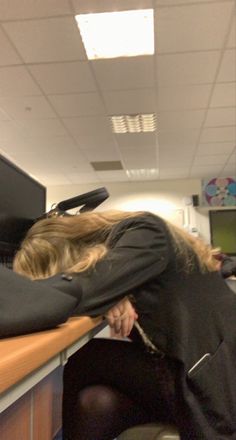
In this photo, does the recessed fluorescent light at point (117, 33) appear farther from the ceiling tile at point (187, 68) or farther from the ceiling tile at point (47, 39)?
the ceiling tile at point (187, 68)

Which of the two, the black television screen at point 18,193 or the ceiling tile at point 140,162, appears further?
the ceiling tile at point 140,162

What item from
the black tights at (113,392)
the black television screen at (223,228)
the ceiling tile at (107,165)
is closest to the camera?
the black tights at (113,392)

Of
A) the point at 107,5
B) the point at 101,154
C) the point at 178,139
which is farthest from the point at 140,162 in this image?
the point at 107,5

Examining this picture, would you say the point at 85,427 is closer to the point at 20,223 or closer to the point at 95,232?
the point at 95,232

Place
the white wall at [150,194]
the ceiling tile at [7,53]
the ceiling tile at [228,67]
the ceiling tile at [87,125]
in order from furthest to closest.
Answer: the white wall at [150,194], the ceiling tile at [87,125], the ceiling tile at [228,67], the ceiling tile at [7,53]

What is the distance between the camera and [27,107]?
154 inches

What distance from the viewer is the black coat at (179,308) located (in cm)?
75

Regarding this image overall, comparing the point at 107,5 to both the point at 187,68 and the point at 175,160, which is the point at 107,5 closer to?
the point at 187,68

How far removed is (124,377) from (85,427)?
5.7 inches

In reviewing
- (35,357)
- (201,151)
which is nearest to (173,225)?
(35,357)

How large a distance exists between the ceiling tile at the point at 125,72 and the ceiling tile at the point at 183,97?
25cm

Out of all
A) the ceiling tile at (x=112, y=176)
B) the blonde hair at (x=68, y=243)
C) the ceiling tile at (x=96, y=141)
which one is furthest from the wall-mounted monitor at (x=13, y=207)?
the ceiling tile at (x=112, y=176)

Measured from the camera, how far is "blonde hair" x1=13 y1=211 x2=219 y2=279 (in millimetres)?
916

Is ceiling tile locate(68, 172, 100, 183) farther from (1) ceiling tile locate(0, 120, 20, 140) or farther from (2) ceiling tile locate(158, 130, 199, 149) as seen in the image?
(1) ceiling tile locate(0, 120, 20, 140)
